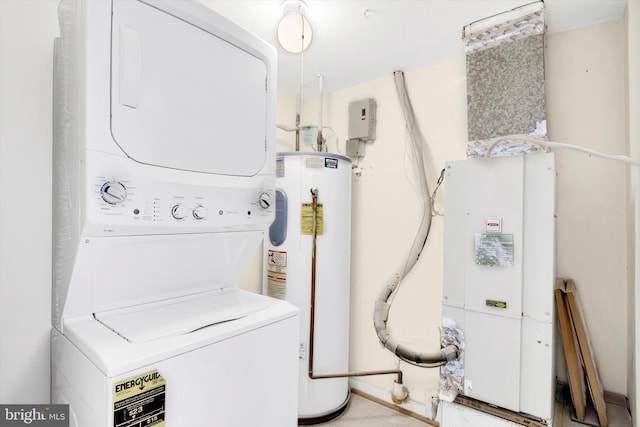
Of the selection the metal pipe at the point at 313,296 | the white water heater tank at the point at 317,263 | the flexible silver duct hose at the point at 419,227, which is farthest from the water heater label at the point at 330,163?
the flexible silver duct hose at the point at 419,227

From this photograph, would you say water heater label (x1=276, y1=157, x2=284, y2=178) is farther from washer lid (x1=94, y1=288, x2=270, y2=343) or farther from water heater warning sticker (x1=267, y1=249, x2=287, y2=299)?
washer lid (x1=94, y1=288, x2=270, y2=343)

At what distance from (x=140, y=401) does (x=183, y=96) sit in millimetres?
853

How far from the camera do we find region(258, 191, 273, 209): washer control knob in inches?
48.4

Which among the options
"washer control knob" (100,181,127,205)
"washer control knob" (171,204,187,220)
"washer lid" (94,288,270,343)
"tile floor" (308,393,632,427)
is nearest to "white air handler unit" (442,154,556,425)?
"tile floor" (308,393,632,427)

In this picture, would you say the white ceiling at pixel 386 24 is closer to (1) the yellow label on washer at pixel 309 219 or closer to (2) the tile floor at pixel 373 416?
(1) the yellow label on washer at pixel 309 219

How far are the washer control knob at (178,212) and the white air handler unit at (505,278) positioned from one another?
1.24m

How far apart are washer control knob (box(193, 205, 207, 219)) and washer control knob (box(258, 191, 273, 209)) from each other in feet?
0.76

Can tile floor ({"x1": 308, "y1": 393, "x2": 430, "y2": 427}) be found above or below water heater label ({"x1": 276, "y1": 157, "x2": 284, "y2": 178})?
below

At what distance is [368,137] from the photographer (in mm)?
2467

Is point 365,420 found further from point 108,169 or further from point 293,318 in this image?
point 108,169

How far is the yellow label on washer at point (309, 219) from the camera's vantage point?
2.17m

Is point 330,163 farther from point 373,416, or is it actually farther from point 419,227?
point 373,416

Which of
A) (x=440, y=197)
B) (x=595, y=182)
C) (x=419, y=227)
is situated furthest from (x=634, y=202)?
(x=419, y=227)

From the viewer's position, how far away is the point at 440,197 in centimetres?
220
